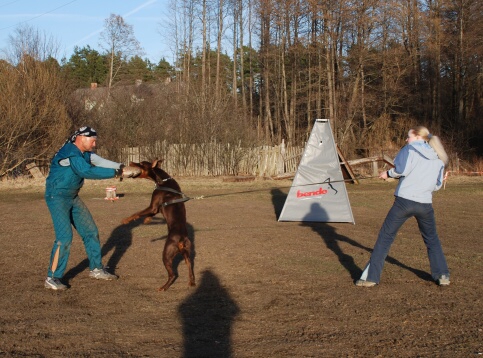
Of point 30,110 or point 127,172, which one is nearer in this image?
point 127,172

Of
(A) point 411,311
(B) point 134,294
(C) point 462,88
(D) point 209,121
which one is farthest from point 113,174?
(C) point 462,88

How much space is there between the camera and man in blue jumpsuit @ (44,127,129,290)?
691cm

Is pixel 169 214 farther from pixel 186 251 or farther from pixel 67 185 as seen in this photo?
pixel 67 185

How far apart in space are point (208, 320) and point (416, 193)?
294cm

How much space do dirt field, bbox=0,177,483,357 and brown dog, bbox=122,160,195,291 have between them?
1.32ft

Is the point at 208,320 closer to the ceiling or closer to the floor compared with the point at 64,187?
closer to the floor

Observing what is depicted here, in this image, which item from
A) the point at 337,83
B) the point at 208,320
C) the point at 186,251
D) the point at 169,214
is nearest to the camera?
the point at 208,320

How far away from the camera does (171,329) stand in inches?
213

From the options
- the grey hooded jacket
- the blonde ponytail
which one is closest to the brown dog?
the grey hooded jacket

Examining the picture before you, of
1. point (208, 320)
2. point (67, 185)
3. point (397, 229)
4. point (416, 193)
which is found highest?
point (67, 185)

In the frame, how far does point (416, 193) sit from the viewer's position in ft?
21.8

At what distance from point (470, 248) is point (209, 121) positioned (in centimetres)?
2024

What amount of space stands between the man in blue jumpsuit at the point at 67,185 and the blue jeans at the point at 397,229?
133 inches

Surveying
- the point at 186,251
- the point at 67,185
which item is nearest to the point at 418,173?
the point at 186,251
